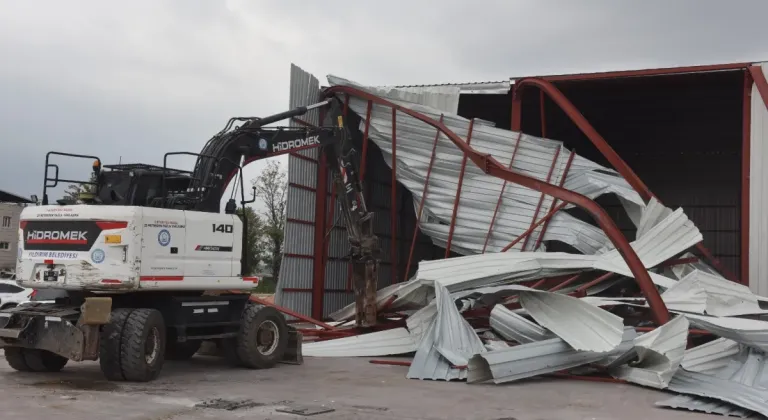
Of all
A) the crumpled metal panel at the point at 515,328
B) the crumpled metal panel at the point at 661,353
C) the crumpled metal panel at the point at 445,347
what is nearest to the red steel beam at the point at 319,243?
the crumpled metal panel at the point at 515,328

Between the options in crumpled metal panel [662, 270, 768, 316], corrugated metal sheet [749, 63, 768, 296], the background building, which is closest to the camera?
crumpled metal panel [662, 270, 768, 316]

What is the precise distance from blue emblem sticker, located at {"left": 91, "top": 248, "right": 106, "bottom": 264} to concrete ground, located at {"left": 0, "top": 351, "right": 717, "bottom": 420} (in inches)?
69.1

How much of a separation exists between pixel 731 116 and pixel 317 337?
55.9 feet

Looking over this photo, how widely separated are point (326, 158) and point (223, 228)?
417cm

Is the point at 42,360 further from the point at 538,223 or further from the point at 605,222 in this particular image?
the point at 538,223

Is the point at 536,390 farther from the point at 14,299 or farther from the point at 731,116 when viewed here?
the point at 731,116

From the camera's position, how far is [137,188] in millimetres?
11773

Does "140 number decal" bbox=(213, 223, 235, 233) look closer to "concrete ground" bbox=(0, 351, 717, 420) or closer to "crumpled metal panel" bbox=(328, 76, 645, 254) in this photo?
"concrete ground" bbox=(0, 351, 717, 420)

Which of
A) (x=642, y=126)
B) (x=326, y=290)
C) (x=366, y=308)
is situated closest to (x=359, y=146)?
(x=326, y=290)

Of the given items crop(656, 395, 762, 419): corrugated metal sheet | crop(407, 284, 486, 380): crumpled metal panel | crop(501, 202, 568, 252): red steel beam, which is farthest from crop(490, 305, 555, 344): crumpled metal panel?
crop(501, 202, 568, 252): red steel beam

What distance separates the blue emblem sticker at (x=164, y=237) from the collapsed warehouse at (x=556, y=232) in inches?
171

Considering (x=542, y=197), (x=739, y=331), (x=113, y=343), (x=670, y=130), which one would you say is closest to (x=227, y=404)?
(x=113, y=343)

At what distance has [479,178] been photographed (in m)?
20.7

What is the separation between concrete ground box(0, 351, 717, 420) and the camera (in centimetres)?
900
